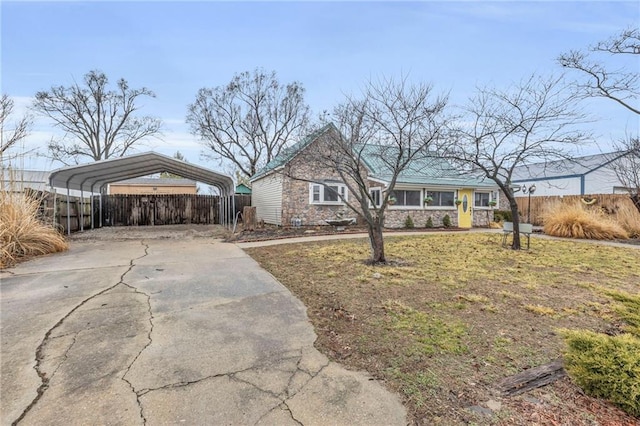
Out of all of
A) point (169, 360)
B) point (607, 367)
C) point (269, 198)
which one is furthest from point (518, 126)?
point (269, 198)

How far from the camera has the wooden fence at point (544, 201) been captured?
14.8m

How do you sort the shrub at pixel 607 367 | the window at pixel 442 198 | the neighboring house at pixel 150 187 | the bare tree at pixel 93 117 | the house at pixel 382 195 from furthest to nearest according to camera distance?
1. the neighboring house at pixel 150 187
2. the bare tree at pixel 93 117
3. the window at pixel 442 198
4. the house at pixel 382 195
5. the shrub at pixel 607 367

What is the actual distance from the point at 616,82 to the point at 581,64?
77 centimetres

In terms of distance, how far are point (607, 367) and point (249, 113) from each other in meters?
27.0

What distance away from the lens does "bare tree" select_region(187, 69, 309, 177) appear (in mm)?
25672

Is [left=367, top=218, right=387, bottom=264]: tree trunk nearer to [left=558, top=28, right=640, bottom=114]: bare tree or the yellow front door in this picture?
[left=558, top=28, right=640, bottom=114]: bare tree

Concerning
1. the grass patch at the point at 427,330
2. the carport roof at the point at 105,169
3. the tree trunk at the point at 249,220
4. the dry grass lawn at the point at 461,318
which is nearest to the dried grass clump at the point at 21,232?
the carport roof at the point at 105,169

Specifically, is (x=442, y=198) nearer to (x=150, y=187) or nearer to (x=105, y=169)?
(x=105, y=169)

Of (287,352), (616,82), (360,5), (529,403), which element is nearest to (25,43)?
(360,5)

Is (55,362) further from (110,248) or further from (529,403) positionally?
(110,248)

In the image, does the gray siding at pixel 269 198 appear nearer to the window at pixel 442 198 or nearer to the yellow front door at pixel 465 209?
the window at pixel 442 198

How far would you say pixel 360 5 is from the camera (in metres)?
9.09

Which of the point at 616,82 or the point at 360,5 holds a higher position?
the point at 360,5

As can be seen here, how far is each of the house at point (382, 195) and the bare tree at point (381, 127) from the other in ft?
22.4
